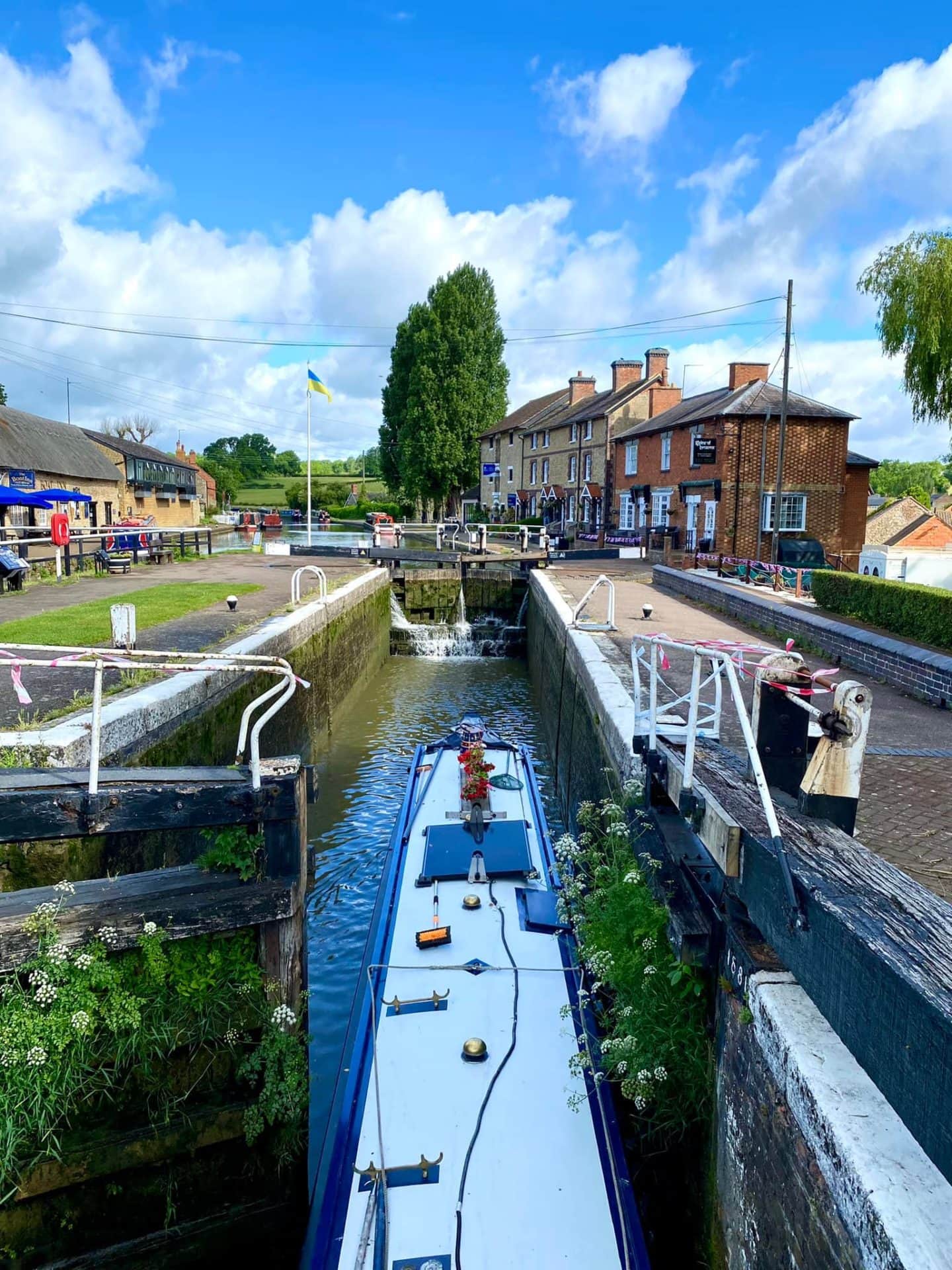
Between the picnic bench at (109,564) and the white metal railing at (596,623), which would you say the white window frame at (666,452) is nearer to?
the white metal railing at (596,623)

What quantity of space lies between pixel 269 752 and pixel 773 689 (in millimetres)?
7816

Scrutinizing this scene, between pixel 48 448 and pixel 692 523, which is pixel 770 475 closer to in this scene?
pixel 692 523

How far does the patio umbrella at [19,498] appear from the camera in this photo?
68.6 ft

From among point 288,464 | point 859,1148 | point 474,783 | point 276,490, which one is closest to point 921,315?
point 474,783

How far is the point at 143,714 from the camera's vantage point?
7.02 metres

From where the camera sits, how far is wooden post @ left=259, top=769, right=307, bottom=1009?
462 cm

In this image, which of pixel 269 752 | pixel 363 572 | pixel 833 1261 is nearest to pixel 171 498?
pixel 363 572

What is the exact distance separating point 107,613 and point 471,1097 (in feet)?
35.2

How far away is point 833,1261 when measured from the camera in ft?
8.39

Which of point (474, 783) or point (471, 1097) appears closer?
point (471, 1097)

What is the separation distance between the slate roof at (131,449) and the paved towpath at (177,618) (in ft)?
82.8

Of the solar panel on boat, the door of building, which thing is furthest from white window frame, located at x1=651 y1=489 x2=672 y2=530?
the solar panel on boat

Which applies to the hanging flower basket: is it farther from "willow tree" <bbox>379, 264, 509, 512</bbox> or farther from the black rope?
"willow tree" <bbox>379, 264, 509, 512</bbox>

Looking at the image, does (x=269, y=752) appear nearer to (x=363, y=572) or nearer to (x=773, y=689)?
(x=773, y=689)
